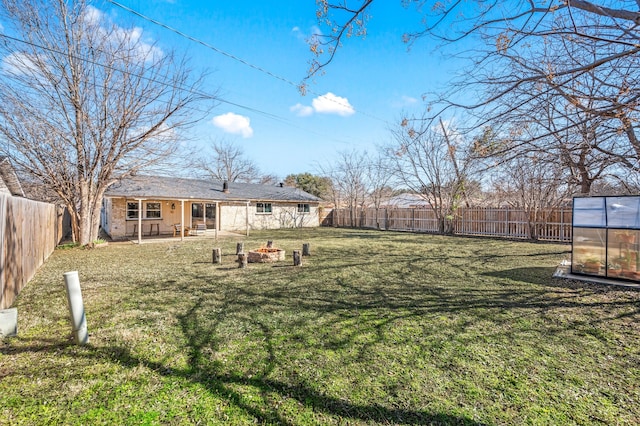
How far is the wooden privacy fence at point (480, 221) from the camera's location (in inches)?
538

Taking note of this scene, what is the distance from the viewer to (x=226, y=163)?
3397 cm

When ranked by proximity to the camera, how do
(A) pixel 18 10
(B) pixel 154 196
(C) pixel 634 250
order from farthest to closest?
(B) pixel 154 196 → (A) pixel 18 10 → (C) pixel 634 250

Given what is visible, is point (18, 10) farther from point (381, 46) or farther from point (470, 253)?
point (470, 253)

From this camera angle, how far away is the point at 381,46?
17.0 feet

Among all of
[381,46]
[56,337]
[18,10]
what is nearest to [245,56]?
[381,46]

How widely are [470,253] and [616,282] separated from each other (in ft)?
13.8

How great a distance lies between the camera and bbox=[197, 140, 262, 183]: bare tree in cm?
3322

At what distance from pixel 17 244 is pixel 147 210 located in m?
10.9

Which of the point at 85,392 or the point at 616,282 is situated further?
the point at 616,282

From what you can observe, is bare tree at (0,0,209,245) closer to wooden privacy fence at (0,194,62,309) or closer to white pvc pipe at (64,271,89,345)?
wooden privacy fence at (0,194,62,309)

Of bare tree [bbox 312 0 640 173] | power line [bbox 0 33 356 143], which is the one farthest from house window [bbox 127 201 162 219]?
bare tree [bbox 312 0 640 173]

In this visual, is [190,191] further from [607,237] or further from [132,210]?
[607,237]

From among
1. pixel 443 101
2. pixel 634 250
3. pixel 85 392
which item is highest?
pixel 443 101

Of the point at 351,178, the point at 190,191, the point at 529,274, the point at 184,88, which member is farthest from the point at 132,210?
the point at 529,274
